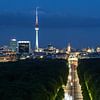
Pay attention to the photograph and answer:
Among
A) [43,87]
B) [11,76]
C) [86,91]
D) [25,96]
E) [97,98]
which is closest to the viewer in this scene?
[25,96]

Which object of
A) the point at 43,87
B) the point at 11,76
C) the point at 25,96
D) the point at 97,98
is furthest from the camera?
the point at 11,76

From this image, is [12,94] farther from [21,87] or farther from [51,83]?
[51,83]

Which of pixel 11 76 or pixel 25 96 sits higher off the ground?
pixel 11 76

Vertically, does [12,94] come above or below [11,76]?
below

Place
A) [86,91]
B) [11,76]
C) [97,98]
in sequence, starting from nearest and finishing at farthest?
[97,98] → [86,91] → [11,76]

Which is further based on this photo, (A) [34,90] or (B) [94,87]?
(B) [94,87]

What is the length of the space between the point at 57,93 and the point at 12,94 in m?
11.4

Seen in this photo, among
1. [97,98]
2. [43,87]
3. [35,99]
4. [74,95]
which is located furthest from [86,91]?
[35,99]

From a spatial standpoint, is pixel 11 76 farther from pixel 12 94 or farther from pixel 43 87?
pixel 12 94

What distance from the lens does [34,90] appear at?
47.7 meters

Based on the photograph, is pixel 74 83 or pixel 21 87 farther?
pixel 74 83

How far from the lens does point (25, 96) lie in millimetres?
43625

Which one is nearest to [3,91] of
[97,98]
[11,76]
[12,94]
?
[12,94]

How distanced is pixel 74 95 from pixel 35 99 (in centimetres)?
1399
